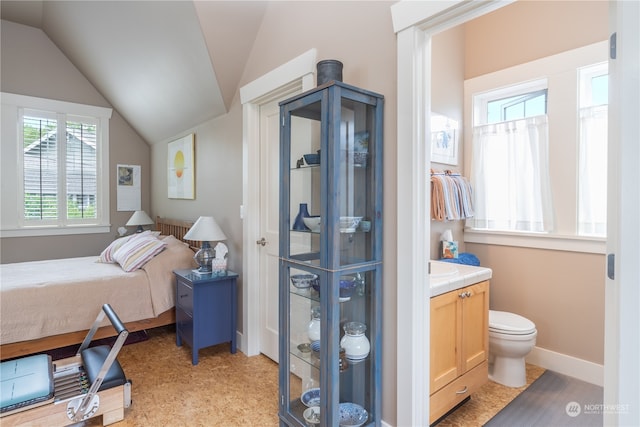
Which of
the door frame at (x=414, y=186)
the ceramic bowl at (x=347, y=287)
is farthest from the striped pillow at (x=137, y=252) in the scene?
the door frame at (x=414, y=186)

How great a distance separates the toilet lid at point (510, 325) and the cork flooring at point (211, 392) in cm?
39

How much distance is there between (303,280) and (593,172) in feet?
6.88

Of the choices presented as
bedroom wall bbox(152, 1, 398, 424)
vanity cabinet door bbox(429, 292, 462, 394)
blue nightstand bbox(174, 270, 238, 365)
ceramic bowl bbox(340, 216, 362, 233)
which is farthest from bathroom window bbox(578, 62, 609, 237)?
blue nightstand bbox(174, 270, 238, 365)

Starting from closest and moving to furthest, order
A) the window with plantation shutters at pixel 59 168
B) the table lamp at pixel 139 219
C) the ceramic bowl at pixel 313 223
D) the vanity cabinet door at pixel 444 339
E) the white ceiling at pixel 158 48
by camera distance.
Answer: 1. the ceramic bowl at pixel 313 223
2. the vanity cabinet door at pixel 444 339
3. the white ceiling at pixel 158 48
4. the window with plantation shutters at pixel 59 168
5. the table lamp at pixel 139 219

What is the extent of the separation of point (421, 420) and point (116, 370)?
170cm

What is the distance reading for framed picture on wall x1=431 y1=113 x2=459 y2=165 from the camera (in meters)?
2.68

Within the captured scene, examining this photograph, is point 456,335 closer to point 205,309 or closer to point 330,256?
point 330,256

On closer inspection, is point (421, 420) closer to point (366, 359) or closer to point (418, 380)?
point (418, 380)

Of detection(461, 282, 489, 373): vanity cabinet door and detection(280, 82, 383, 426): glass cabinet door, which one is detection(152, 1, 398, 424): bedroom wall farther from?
detection(461, 282, 489, 373): vanity cabinet door

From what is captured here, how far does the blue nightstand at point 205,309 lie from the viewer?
2.67 meters

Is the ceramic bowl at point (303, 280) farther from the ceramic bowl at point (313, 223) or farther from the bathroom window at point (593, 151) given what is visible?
the bathroom window at point (593, 151)

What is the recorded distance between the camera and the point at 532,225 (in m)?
2.62

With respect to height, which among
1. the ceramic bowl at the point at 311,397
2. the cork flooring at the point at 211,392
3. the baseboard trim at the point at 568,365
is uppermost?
the ceramic bowl at the point at 311,397

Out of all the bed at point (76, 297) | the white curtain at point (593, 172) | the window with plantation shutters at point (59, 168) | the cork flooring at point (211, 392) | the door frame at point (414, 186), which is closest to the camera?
the door frame at point (414, 186)
